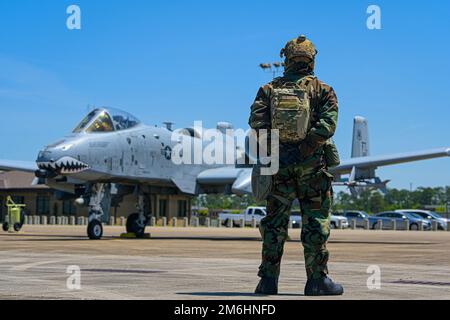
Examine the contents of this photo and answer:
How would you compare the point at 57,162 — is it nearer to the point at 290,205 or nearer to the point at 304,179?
the point at 290,205

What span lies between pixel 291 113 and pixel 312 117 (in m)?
0.36

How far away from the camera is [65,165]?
22828mm

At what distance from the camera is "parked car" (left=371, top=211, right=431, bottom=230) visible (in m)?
57.6

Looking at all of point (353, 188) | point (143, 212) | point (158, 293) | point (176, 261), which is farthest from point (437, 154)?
point (158, 293)

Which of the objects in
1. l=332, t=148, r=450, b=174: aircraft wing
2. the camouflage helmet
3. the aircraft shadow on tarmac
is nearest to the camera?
the aircraft shadow on tarmac

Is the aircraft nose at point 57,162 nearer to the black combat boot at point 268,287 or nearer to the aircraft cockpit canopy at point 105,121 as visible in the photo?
the aircraft cockpit canopy at point 105,121

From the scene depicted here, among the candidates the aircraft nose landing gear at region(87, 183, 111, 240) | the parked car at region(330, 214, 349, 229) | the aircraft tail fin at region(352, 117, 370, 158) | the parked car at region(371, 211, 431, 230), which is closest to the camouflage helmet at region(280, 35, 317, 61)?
the aircraft nose landing gear at region(87, 183, 111, 240)

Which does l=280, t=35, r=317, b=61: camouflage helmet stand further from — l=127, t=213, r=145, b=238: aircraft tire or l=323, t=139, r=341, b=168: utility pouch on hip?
l=127, t=213, r=145, b=238: aircraft tire

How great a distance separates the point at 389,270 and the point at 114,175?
14.9m

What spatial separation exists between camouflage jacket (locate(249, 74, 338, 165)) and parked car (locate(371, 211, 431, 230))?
2024 inches

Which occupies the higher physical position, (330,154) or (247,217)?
(330,154)

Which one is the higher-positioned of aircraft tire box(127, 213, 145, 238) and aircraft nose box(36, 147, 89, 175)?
aircraft nose box(36, 147, 89, 175)

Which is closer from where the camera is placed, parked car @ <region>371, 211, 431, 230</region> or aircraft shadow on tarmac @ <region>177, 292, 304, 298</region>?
aircraft shadow on tarmac @ <region>177, 292, 304, 298</region>

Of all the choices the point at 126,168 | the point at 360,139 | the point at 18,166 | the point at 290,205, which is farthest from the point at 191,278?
the point at 360,139
